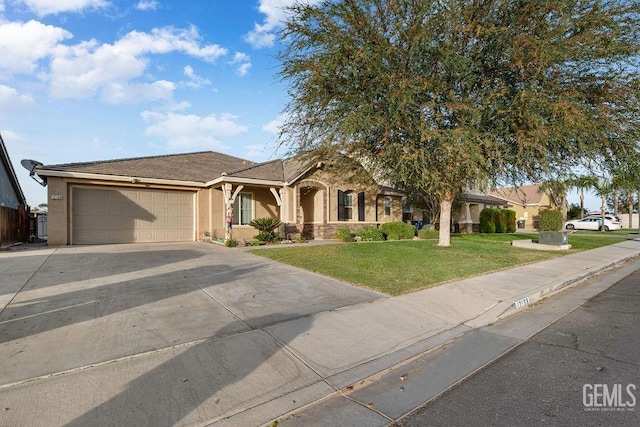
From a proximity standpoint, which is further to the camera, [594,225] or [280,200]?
[594,225]

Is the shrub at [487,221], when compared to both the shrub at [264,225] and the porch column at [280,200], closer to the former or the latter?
the porch column at [280,200]

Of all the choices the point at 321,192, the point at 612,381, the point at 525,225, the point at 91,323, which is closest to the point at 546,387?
the point at 612,381

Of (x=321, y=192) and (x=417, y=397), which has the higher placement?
(x=321, y=192)

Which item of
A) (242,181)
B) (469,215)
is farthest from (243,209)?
(469,215)

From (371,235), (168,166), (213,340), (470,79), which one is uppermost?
(470,79)

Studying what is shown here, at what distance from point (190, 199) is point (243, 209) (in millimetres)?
2774

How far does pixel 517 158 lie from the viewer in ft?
38.9

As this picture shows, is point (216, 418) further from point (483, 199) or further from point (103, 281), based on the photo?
point (483, 199)

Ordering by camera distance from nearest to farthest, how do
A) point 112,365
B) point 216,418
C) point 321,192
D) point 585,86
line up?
point 216,418 → point 112,365 → point 585,86 → point 321,192

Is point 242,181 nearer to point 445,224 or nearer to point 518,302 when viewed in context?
point 445,224

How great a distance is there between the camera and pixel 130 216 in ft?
51.3

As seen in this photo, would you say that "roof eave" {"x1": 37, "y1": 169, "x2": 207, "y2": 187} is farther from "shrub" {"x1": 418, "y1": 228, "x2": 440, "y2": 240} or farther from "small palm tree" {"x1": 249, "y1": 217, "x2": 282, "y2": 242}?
"shrub" {"x1": 418, "y1": 228, "x2": 440, "y2": 240}

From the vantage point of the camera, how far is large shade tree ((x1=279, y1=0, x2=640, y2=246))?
10.5 meters

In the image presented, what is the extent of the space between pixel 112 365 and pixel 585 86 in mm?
15256
